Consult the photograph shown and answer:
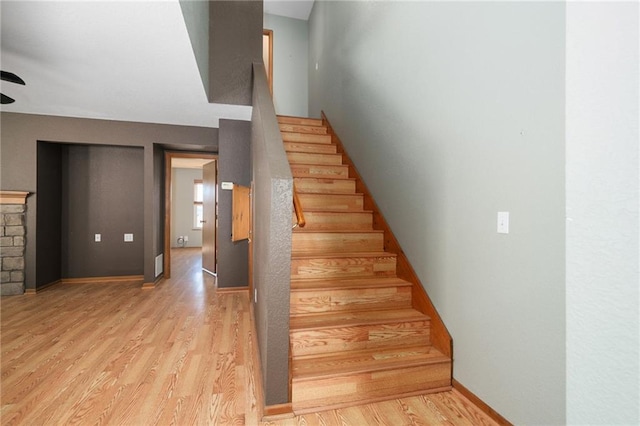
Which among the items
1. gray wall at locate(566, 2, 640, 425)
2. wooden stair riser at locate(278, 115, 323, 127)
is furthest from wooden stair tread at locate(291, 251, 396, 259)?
wooden stair riser at locate(278, 115, 323, 127)

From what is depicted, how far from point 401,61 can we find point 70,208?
5.11 meters

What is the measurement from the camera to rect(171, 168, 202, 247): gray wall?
920 cm

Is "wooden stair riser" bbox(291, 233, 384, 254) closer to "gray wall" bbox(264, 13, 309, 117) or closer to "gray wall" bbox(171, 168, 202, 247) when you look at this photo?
"gray wall" bbox(264, 13, 309, 117)

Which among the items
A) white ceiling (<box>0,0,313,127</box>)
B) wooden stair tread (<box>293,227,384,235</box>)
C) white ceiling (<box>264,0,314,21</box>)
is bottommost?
wooden stair tread (<box>293,227,384,235</box>)

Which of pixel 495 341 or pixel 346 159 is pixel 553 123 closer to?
pixel 495 341

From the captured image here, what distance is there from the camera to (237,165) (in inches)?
170

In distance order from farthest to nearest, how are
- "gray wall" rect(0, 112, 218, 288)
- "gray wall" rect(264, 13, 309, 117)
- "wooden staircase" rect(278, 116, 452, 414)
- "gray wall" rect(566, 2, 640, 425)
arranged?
1. "gray wall" rect(264, 13, 309, 117)
2. "gray wall" rect(0, 112, 218, 288)
3. "wooden staircase" rect(278, 116, 452, 414)
4. "gray wall" rect(566, 2, 640, 425)

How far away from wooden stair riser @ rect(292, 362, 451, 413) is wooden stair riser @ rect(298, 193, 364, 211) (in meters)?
1.68

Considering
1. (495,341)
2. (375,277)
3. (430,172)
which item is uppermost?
(430,172)

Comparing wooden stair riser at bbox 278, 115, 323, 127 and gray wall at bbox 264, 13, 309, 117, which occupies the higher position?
gray wall at bbox 264, 13, 309, 117

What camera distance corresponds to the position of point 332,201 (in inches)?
130

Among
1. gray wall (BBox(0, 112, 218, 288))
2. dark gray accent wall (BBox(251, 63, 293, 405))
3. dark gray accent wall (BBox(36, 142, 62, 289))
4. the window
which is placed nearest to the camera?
dark gray accent wall (BBox(251, 63, 293, 405))

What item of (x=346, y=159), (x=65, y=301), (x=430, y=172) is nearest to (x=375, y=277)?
(x=430, y=172)

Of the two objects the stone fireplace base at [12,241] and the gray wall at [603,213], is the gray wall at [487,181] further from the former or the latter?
the stone fireplace base at [12,241]
